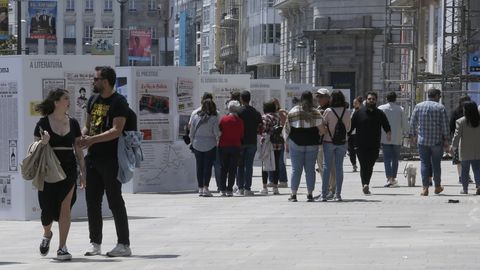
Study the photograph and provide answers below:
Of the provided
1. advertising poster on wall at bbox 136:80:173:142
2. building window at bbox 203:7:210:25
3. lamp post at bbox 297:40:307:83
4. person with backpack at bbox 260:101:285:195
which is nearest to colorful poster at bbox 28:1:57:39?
lamp post at bbox 297:40:307:83

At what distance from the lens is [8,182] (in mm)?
18672

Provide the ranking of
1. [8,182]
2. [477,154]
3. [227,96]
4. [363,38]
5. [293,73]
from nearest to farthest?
[8,182], [477,154], [227,96], [363,38], [293,73]

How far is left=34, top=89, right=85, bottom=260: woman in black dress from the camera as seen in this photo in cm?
1388

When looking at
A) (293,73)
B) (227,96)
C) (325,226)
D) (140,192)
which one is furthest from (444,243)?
(293,73)

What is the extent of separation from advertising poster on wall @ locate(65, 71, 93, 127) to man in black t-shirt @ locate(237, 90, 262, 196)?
494 centimetres

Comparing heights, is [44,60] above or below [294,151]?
above

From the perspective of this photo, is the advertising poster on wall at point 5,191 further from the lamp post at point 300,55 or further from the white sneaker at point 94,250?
Answer: the lamp post at point 300,55

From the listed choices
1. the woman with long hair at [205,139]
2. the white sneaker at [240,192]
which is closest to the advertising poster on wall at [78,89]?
the woman with long hair at [205,139]

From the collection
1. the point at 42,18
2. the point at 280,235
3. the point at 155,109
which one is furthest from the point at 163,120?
the point at 42,18

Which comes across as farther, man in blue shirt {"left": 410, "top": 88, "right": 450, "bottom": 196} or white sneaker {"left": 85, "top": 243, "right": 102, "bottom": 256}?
man in blue shirt {"left": 410, "top": 88, "right": 450, "bottom": 196}

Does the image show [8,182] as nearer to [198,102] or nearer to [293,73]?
[198,102]

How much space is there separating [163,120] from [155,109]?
11.5 inches

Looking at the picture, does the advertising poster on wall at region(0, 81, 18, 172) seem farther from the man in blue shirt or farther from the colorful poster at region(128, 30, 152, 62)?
the colorful poster at region(128, 30, 152, 62)

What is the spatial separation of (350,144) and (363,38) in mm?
36531
